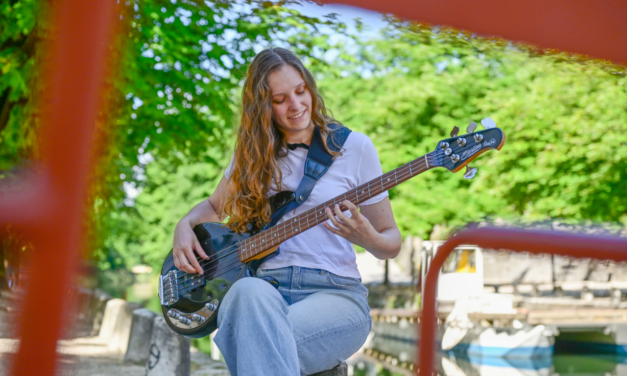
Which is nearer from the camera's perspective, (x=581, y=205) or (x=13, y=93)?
(x=13, y=93)

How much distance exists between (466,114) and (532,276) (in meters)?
4.30

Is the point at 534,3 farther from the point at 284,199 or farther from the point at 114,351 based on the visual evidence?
the point at 114,351

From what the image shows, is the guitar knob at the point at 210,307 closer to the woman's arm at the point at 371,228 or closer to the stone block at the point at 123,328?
the woman's arm at the point at 371,228

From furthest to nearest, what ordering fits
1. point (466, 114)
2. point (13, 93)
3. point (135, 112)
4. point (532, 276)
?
point (532, 276) < point (466, 114) < point (135, 112) < point (13, 93)

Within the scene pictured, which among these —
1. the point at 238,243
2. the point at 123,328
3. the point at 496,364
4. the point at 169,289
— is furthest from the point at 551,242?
the point at 496,364

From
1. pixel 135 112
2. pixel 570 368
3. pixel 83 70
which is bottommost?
pixel 570 368

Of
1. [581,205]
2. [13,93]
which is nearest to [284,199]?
[13,93]

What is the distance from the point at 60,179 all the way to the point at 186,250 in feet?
6.24

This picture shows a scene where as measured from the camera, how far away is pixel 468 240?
769 millimetres

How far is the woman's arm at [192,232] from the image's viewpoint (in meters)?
2.45

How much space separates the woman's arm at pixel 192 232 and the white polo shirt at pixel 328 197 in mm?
303

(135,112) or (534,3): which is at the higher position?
(135,112)

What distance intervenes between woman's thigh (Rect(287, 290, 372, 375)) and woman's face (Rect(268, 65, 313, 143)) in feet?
2.26

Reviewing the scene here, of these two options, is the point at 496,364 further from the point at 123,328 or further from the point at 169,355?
the point at 169,355
